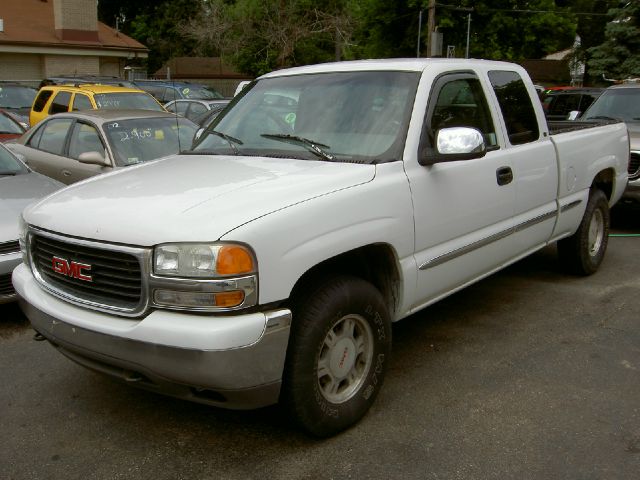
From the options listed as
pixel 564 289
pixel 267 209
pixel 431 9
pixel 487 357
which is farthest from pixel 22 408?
pixel 431 9

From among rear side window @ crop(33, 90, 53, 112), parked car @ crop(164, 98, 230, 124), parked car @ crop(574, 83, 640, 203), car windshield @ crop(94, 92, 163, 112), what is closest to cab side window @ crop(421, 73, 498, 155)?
parked car @ crop(574, 83, 640, 203)

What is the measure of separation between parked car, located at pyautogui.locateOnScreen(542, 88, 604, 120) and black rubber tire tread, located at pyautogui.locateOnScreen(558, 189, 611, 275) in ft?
28.6

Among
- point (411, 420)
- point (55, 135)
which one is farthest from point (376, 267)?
point (55, 135)

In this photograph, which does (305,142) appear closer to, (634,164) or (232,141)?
(232,141)

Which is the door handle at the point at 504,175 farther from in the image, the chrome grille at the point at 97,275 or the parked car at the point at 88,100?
the parked car at the point at 88,100

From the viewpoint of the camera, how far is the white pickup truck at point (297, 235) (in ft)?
9.38

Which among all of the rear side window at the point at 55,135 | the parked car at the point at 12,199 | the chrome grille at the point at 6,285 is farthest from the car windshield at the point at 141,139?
the chrome grille at the point at 6,285

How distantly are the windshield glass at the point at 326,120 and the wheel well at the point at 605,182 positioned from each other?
2834mm

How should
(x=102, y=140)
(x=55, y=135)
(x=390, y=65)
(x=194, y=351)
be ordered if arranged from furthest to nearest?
1. (x=55, y=135)
2. (x=102, y=140)
3. (x=390, y=65)
4. (x=194, y=351)

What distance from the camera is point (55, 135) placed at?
8.36m

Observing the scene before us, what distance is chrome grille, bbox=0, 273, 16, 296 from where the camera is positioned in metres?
5.03

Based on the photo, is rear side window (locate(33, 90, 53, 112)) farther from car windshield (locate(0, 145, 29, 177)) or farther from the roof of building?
the roof of building

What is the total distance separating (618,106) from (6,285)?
8208 millimetres

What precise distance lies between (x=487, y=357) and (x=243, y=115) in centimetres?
225
